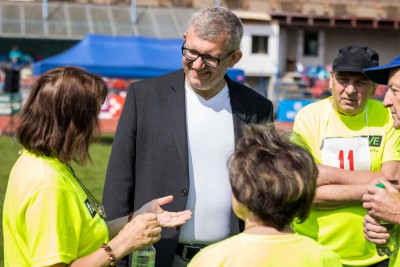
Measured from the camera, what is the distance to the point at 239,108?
385cm

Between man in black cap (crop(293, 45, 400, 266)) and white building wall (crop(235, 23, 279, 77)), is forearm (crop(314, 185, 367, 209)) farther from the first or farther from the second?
white building wall (crop(235, 23, 279, 77))

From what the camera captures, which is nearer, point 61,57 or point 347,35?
point 61,57

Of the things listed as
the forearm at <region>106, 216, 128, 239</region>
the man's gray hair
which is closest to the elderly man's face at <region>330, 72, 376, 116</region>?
the man's gray hair

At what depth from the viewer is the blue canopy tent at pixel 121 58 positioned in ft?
64.8

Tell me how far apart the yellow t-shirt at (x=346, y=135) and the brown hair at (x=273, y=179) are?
1.31m

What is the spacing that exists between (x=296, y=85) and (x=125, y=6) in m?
14.1

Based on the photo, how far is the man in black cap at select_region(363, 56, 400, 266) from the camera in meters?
3.25

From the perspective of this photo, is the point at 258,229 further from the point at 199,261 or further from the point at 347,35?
the point at 347,35

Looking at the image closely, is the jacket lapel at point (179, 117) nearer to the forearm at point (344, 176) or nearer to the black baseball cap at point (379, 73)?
the forearm at point (344, 176)

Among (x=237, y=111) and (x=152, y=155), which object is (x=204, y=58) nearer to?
(x=237, y=111)

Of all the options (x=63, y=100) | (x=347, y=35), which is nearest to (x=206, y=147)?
(x=63, y=100)

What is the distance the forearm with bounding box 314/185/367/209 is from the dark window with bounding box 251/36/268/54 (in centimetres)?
4423

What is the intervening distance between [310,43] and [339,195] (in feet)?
159

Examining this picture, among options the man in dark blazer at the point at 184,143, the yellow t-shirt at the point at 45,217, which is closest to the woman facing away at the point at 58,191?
the yellow t-shirt at the point at 45,217
